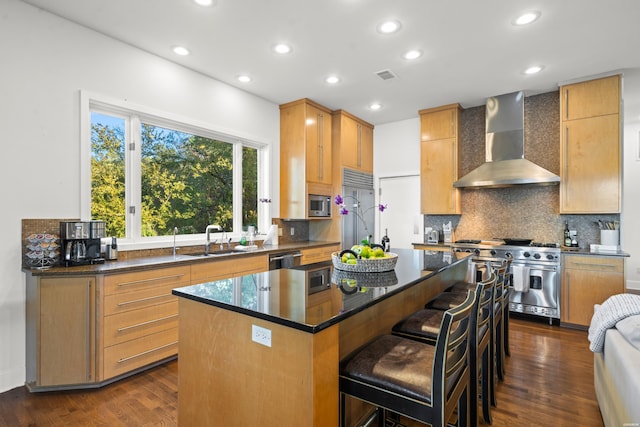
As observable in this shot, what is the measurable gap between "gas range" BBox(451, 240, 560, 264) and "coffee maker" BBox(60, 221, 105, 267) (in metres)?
3.71

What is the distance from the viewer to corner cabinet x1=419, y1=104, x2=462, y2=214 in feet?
15.8

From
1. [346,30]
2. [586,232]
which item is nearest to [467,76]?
[346,30]

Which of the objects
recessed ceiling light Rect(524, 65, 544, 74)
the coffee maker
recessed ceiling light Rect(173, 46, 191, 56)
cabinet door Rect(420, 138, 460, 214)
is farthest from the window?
recessed ceiling light Rect(524, 65, 544, 74)

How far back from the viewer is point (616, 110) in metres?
3.69

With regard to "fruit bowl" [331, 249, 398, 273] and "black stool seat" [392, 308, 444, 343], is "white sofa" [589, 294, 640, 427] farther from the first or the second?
"fruit bowl" [331, 249, 398, 273]

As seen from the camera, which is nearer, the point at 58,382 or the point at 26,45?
the point at 58,382

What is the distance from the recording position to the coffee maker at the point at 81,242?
8.43ft

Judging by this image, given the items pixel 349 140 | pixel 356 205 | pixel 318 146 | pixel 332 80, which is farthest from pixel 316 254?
pixel 332 80

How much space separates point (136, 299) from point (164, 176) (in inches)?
58.9

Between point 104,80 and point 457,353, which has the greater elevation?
point 104,80

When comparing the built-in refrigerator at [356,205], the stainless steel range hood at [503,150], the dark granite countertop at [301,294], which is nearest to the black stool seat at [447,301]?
the dark granite countertop at [301,294]

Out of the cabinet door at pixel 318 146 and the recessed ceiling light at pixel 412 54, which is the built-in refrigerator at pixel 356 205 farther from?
the recessed ceiling light at pixel 412 54

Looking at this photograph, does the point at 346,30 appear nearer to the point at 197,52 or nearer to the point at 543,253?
the point at 197,52

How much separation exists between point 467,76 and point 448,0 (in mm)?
1553
